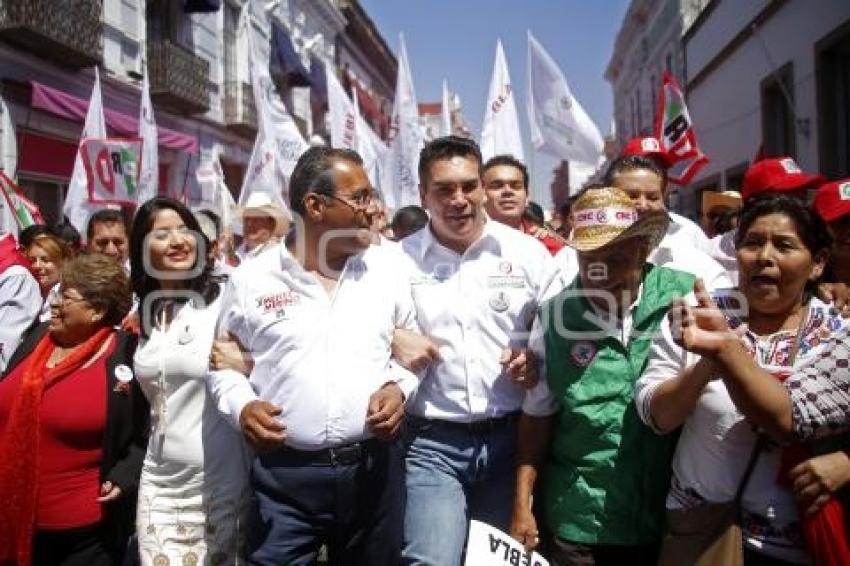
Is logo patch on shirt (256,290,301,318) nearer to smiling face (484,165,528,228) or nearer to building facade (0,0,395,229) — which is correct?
smiling face (484,165,528,228)

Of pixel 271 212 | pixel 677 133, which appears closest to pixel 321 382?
pixel 271 212

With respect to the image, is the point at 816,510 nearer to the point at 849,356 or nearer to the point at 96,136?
the point at 849,356

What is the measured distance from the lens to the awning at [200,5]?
51.8 feet

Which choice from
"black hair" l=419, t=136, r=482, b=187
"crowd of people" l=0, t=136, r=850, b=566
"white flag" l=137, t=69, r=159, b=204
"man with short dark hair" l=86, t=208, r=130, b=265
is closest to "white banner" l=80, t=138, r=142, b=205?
"white flag" l=137, t=69, r=159, b=204

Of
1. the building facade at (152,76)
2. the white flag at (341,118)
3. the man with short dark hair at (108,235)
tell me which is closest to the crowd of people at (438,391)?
the man with short dark hair at (108,235)

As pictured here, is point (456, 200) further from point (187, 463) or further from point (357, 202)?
point (187, 463)

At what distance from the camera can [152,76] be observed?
14.8m

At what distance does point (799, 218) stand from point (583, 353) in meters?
0.81

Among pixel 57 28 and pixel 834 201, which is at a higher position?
pixel 57 28

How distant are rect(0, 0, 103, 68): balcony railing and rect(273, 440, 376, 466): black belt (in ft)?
32.5

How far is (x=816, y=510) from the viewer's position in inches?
81.1

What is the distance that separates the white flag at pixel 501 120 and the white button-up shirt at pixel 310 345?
4.87 meters

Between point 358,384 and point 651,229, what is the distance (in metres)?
1.14

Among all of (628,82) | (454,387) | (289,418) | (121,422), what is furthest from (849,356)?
(628,82)
